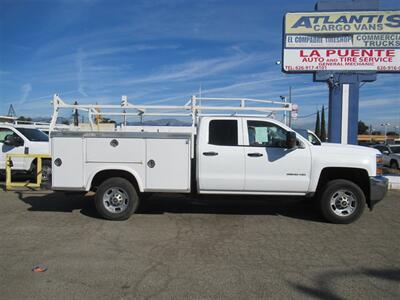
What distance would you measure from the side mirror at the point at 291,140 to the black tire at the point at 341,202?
1.03 metres

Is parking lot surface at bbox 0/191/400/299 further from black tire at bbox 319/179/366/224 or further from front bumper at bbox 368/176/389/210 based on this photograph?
front bumper at bbox 368/176/389/210

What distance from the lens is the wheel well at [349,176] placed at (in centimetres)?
747

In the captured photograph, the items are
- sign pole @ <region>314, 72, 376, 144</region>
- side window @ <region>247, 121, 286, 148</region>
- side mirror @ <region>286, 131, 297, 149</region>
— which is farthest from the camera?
sign pole @ <region>314, 72, 376, 144</region>

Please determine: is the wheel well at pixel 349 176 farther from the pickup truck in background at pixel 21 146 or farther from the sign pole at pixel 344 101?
the pickup truck in background at pixel 21 146

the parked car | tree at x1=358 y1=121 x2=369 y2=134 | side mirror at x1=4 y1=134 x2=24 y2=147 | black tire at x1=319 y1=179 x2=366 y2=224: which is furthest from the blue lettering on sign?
tree at x1=358 y1=121 x2=369 y2=134

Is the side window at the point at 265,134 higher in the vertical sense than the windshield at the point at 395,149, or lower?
higher

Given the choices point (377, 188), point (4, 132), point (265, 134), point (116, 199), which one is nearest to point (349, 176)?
point (377, 188)

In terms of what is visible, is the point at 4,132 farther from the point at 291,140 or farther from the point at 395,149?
the point at 395,149

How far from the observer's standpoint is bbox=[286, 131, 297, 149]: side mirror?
7201mm

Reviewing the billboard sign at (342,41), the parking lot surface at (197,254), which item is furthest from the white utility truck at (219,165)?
the billboard sign at (342,41)

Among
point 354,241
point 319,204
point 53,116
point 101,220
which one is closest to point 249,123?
point 319,204

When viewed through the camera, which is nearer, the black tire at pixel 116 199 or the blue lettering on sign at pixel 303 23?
the black tire at pixel 116 199

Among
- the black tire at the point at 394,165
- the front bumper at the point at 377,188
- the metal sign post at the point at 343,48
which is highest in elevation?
the metal sign post at the point at 343,48

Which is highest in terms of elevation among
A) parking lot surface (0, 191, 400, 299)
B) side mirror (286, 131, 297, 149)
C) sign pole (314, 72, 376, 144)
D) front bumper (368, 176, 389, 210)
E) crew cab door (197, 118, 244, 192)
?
sign pole (314, 72, 376, 144)
